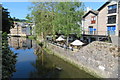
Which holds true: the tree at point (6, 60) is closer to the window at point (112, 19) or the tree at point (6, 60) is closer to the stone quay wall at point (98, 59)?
the stone quay wall at point (98, 59)

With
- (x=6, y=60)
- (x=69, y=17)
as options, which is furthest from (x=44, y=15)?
(x=6, y=60)

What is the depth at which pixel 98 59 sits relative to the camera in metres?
12.7

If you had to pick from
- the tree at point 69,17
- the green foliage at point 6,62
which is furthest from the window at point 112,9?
the green foliage at point 6,62

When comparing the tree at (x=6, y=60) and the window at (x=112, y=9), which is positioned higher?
the window at (x=112, y=9)

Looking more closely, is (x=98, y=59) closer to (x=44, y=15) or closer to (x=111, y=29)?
(x=111, y=29)

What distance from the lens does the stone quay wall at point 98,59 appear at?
36.3 ft

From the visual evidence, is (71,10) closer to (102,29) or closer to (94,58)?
(102,29)

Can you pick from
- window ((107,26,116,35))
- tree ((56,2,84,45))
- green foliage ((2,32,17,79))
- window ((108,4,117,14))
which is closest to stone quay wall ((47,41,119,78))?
tree ((56,2,84,45))

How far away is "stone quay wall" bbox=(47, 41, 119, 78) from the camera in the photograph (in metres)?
11.1

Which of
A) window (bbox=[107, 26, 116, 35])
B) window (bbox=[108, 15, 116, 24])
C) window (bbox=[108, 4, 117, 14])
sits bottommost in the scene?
window (bbox=[107, 26, 116, 35])

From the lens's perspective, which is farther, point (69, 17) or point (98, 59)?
point (69, 17)

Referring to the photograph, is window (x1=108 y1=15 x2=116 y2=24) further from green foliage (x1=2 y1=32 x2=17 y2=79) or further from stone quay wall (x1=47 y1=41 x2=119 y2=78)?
green foliage (x1=2 y1=32 x2=17 y2=79)

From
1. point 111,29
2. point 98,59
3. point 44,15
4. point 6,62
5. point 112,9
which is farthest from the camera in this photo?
point 44,15

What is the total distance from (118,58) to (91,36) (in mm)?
15994
